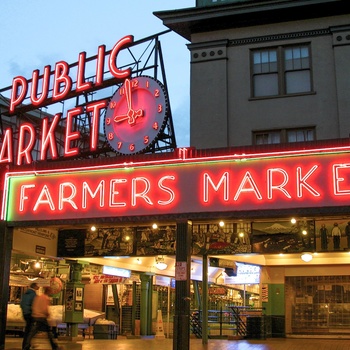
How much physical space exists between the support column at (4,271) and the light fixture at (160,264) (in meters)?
9.51

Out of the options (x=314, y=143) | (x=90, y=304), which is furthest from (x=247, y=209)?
(x=90, y=304)

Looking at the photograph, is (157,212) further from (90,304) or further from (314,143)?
(90,304)

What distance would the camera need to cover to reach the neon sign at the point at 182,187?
1570cm

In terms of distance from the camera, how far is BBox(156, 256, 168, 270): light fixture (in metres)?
27.1

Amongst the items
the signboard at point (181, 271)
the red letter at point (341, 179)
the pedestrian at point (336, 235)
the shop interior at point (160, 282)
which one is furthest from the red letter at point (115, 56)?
the red letter at point (341, 179)

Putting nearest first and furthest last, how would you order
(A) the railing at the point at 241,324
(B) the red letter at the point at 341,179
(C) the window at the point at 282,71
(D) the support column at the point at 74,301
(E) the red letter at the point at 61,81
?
1. (B) the red letter at the point at 341,179
2. (C) the window at the point at 282,71
3. (D) the support column at the point at 74,301
4. (A) the railing at the point at 241,324
5. (E) the red letter at the point at 61,81

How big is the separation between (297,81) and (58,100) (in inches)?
497

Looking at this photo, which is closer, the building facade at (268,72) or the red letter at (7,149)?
the building facade at (268,72)

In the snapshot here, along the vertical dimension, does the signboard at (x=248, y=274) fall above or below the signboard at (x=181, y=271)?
above

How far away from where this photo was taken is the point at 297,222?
842 inches

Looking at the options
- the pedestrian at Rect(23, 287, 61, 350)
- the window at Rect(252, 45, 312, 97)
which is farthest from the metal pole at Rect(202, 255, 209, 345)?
the pedestrian at Rect(23, 287, 61, 350)

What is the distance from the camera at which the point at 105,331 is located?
26.6m

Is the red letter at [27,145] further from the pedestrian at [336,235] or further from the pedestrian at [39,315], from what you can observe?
the pedestrian at [336,235]

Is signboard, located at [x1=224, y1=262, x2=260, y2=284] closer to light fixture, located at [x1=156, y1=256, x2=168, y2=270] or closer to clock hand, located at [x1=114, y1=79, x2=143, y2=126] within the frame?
light fixture, located at [x1=156, y1=256, x2=168, y2=270]
